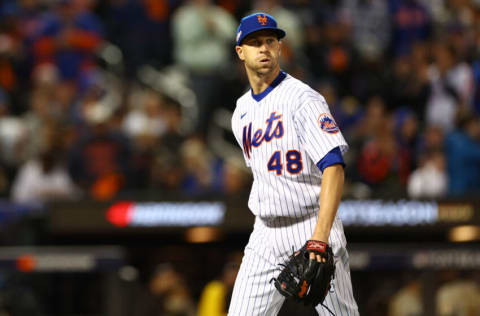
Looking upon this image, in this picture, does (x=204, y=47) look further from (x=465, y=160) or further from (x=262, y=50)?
(x=262, y=50)

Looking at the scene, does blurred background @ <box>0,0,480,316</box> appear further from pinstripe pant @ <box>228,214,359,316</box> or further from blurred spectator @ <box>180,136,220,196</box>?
pinstripe pant @ <box>228,214,359,316</box>

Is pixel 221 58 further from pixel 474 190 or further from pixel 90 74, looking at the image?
pixel 474 190

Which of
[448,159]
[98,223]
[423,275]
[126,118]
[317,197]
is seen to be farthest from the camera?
[126,118]

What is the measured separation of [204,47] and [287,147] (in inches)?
251

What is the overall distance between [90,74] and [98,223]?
145 inches

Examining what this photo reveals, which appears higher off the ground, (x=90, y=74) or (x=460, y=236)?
(x=90, y=74)

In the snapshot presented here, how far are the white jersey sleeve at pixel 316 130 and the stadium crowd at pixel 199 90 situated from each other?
12.5 ft

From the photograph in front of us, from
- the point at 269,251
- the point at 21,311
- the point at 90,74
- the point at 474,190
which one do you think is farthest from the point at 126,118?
the point at 269,251

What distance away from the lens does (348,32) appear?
11234 mm

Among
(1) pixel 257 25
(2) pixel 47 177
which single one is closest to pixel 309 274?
(1) pixel 257 25

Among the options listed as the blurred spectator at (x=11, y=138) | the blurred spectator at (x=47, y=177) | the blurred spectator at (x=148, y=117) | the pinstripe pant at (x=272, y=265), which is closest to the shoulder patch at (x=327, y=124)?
the pinstripe pant at (x=272, y=265)

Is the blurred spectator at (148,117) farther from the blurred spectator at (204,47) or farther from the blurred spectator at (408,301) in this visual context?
the blurred spectator at (408,301)

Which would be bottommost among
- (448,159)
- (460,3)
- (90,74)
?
(448,159)

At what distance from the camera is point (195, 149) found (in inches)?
365
